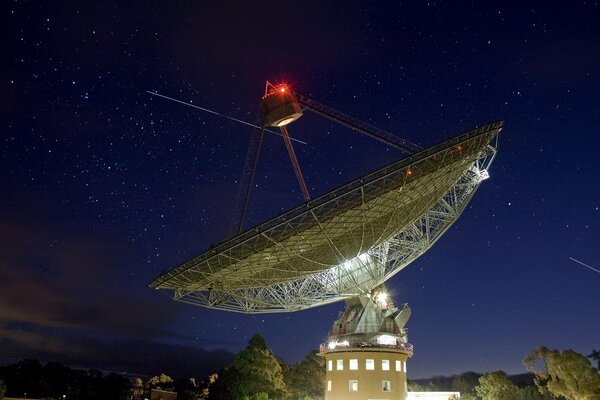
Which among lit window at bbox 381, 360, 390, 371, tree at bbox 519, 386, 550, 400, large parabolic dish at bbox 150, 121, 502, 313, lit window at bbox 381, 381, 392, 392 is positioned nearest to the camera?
large parabolic dish at bbox 150, 121, 502, 313

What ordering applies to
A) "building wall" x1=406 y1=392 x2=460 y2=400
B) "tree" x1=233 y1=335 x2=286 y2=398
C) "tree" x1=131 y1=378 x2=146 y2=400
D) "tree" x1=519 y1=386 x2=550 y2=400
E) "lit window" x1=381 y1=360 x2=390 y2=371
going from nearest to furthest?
"lit window" x1=381 y1=360 x2=390 y2=371, "building wall" x1=406 y1=392 x2=460 y2=400, "tree" x1=233 y1=335 x2=286 y2=398, "tree" x1=519 y1=386 x2=550 y2=400, "tree" x1=131 y1=378 x2=146 y2=400

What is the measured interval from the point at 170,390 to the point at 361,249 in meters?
107

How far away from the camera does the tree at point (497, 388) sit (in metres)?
69.1

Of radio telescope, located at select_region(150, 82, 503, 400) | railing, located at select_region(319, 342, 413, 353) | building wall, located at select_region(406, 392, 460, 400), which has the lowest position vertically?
building wall, located at select_region(406, 392, 460, 400)

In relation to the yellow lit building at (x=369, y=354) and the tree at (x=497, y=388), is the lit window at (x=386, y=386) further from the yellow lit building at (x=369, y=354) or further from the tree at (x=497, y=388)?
the tree at (x=497, y=388)

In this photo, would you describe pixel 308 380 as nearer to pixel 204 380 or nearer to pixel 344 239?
pixel 344 239

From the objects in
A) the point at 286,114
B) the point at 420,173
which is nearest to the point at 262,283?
the point at 286,114

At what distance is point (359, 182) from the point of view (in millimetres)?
34125

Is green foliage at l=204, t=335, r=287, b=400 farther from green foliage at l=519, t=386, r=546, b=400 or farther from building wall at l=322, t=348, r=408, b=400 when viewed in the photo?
green foliage at l=519, t=386, r=546, b=400

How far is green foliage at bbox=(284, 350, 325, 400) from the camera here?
2995 inches

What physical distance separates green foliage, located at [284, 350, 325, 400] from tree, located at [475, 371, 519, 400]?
2179 centimetres

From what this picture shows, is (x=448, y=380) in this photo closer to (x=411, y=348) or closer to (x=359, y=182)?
(x=411, y=348)

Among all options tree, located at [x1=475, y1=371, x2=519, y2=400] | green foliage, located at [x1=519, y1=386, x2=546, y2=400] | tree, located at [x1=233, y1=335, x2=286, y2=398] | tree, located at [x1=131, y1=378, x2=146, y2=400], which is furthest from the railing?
tree, located at [x1=131, y1=378, x2=146, y2=400]

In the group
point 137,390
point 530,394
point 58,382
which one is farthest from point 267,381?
point 137,390
